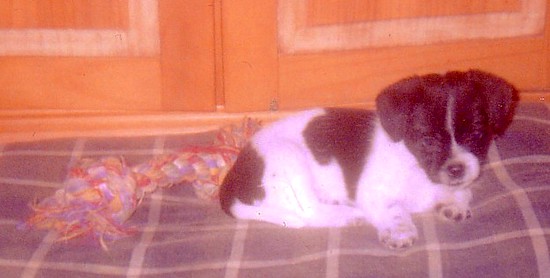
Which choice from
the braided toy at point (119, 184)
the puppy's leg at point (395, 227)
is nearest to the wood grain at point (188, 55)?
the braided toy at point (119, 184)

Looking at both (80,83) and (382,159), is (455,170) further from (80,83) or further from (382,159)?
(80,83)

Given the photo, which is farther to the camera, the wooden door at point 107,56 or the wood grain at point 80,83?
the wood grain at point 80,83

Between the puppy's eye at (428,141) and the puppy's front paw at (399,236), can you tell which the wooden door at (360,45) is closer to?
the puppy's eye at (428,141)

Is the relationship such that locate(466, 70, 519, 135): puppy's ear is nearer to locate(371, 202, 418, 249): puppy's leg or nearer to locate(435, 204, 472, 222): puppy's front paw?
locate(435, 204, 472, 222): puppy's front paw

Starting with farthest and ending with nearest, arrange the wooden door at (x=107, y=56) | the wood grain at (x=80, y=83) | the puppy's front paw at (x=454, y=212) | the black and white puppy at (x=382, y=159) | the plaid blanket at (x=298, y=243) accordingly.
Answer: the wood grain at (x=80, y=83) < the wooden door at (x=107, y=56) < the puppy's front paw at (x=454, y=212) < the black and white puppy at (x=382, y=159) < the plaid blanket at (x=298, y=243)

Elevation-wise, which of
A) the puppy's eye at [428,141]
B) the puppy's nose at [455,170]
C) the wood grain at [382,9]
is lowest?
the puppy's nose at [455,170]

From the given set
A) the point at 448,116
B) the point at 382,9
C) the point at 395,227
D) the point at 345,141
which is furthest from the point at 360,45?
the point at 395,227

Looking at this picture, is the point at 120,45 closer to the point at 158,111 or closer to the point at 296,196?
the point at 158,111
